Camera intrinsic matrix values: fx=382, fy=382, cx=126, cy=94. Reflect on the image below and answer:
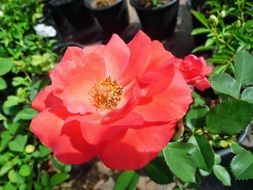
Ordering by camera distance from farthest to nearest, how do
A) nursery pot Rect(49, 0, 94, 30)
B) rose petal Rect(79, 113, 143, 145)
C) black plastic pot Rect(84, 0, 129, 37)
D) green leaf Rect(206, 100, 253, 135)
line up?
nursery pot Rect(49, 0, 94, 30) < black plastic pot Rect(84, 0, 129, 37) < green leaf Rect(206, 100, 253, 135) < rose petal Rect(79, 113, 143, 145)

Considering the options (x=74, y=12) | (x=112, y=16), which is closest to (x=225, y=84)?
(x=112, y=16)

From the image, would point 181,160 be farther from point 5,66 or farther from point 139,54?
point 5,66

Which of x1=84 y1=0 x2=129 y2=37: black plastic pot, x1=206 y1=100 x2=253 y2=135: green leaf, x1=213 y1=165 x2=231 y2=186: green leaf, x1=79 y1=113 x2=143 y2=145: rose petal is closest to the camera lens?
x1=79 y1=113 x2=143 y2=145: rose petal

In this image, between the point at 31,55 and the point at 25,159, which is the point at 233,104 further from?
the point at 31,55

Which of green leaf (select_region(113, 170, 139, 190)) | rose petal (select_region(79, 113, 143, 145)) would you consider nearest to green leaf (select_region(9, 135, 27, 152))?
green leaf (select_region(113, 170, 139, 190))

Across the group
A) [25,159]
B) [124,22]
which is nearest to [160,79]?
[25,159]

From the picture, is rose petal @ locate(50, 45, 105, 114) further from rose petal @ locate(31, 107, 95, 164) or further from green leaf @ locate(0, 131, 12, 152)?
green leaf @ locate(0, 131, 12, 152)
